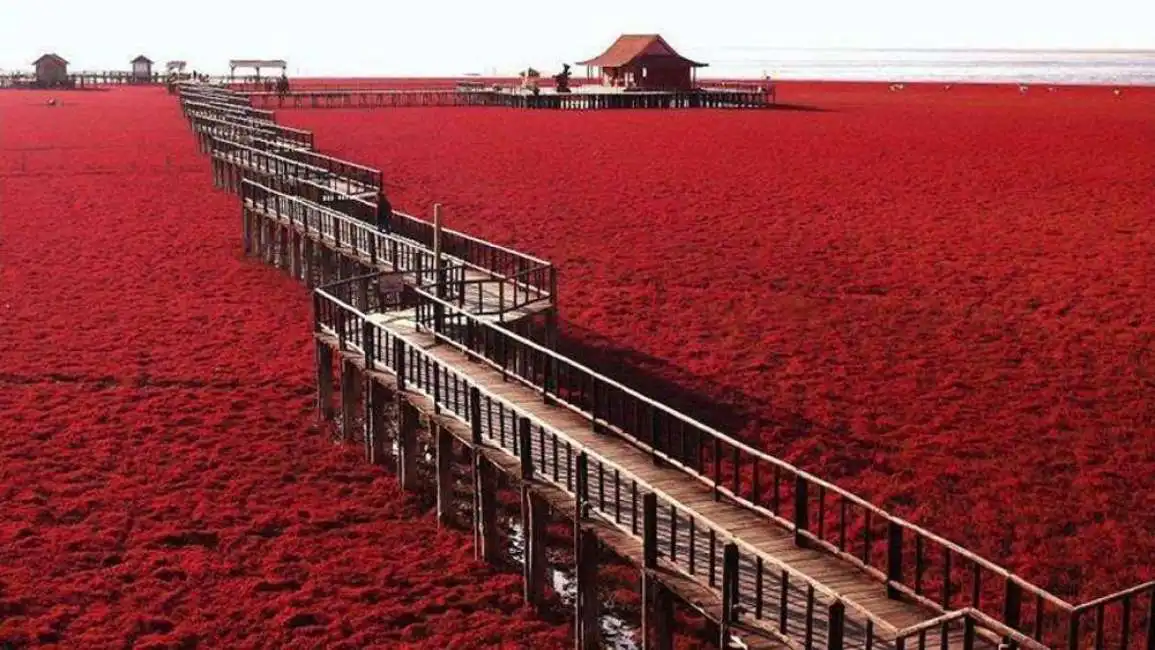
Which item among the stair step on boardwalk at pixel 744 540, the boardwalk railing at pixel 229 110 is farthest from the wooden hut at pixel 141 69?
the stair step on boardwalk at pixel 744 540

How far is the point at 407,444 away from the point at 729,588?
7.17 m

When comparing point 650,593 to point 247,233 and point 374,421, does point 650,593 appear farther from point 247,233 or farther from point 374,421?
point 247,233

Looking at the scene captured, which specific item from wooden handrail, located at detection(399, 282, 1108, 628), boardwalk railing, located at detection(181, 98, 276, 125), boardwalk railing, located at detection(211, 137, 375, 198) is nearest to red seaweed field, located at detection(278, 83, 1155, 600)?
wooden handrail, located at detection(399, 282, 1108, 628)

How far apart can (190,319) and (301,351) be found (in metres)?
3.51

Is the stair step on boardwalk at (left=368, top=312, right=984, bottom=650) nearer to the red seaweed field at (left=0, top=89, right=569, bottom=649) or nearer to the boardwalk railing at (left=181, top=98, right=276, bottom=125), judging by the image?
the red seaweed field at (left=0, top=89, right=569, bottom=649)

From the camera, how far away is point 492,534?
1518cm

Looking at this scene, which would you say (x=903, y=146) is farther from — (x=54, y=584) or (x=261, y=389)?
(x=54, y=584)

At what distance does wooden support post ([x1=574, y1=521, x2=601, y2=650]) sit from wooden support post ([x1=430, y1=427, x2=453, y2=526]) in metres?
3.48

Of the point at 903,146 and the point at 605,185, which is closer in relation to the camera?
the point at 605,185

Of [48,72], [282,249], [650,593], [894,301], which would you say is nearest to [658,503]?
[650,593]

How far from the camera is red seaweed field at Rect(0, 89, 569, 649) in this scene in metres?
13.7

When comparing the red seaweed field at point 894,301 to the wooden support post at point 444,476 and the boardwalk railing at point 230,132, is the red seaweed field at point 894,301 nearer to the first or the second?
the boardwalk railing at point 230,132

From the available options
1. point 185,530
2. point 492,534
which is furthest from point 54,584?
point 492,534

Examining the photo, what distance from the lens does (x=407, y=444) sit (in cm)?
1722
